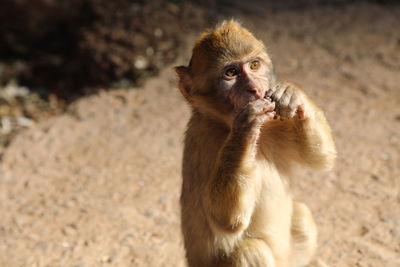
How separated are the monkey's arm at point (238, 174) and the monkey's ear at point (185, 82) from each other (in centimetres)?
79

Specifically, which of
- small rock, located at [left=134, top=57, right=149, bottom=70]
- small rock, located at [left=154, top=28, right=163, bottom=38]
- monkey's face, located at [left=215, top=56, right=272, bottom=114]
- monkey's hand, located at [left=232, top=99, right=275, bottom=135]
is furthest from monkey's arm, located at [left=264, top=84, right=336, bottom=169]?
small rock, located at [left=154, top=28, right=163, bottom=38]

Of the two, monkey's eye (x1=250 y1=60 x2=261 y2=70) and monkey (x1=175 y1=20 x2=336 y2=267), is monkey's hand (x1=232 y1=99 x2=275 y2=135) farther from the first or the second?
monkey's eye (x1=250 y1=60 x2=261 y2=70)

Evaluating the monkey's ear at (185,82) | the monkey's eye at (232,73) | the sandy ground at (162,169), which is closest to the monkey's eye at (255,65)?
the monkey's eye at (232,73)

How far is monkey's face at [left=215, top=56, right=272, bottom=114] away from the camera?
406 centimetres

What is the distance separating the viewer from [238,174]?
13.1 feet

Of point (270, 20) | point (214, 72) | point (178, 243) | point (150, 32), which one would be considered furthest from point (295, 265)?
point (270, 20)

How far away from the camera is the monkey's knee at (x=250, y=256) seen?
4191 millimetres

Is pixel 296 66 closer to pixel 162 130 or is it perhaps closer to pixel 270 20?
pixel 270 20

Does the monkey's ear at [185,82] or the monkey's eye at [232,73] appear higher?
the monkey's eye at [232,73]

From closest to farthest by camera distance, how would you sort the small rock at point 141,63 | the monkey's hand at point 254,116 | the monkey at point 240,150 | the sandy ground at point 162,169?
the monkey's hand at point 254,116 < the monkey at point 240,150 < the sandy ground at point 162,169 < the small rock at point 141,63

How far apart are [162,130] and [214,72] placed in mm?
3516

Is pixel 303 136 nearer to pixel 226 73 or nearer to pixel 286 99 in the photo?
pixel 286 99

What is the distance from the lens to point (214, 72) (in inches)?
170

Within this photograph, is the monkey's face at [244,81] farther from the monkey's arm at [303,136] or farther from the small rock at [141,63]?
the small rock at [141,63]
